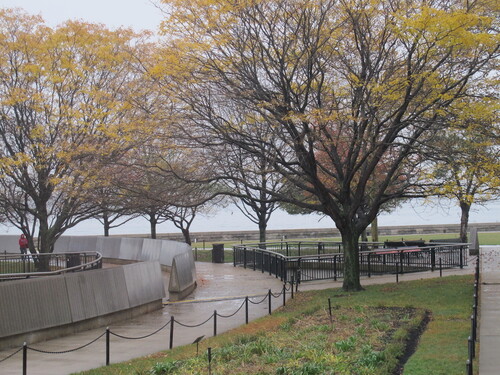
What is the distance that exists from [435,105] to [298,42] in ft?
15.8

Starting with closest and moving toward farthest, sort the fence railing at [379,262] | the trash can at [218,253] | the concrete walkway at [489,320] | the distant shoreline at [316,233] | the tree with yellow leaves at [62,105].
Result: the concrete walkway at [489,320]
the tree with yellow leaves at [62,105]
the fence railing at [379,262]
the trash can at [218,253]
the distant shoreline at [316,233]

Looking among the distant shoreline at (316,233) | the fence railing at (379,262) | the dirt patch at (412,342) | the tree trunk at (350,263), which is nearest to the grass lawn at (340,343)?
the dirt patch at (412,342)

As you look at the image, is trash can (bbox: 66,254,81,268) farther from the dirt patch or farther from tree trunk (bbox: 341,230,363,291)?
the dirt patch

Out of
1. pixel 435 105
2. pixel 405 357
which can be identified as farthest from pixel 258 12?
pixel 405 357

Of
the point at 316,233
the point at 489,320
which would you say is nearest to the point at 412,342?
the point at 489,320

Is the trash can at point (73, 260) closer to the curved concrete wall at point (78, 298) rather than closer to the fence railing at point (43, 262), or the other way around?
the fence railing at point (43, 262)

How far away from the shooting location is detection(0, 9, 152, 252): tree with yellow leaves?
2231 centimetres

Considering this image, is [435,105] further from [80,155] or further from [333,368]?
[80,155]

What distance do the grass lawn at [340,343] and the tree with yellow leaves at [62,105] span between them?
1058 centimetres

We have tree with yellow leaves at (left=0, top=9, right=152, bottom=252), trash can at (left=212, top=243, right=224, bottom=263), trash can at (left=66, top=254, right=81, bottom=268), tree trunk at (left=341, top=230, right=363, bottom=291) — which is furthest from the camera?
trash can at (left=212, top=243, right=224, bottom=263)

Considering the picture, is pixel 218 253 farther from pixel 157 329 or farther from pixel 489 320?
pixel 489 320

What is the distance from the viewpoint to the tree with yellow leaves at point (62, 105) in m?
22.3

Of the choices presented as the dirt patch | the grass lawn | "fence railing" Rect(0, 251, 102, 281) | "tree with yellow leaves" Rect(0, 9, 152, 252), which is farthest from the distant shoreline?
the dirt patch

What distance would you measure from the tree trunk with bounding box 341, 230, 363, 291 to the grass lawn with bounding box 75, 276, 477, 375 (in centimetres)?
288
